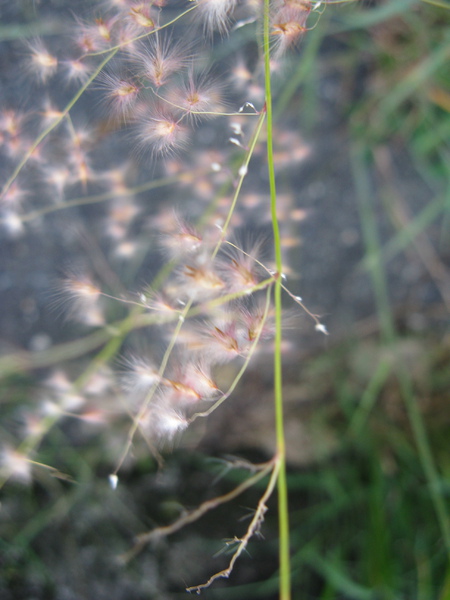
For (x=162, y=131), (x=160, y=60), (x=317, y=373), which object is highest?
(x=160, y=60)

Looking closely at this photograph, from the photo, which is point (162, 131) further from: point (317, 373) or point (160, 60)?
point (317, 373)

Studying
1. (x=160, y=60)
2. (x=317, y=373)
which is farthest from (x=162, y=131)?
(x=317, y=373)

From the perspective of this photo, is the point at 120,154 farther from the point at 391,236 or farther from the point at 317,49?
the point at 391,236

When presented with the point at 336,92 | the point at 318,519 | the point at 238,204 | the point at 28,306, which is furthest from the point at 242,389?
the point at 336,92

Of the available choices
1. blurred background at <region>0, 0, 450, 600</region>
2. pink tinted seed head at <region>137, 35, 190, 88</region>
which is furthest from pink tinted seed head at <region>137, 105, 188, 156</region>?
blurred background at <region>0, 0, 450, 600</region>

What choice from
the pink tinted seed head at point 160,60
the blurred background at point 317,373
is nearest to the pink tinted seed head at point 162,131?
the pink tinted seed head at point 160,60

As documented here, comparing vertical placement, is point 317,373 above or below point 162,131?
below

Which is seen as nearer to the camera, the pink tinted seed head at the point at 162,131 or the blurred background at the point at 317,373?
the pink tinted seed head at the point at 162,131

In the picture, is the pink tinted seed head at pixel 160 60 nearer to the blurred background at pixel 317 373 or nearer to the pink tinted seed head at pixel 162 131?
the pink tinted seed head at pixel 162 131
